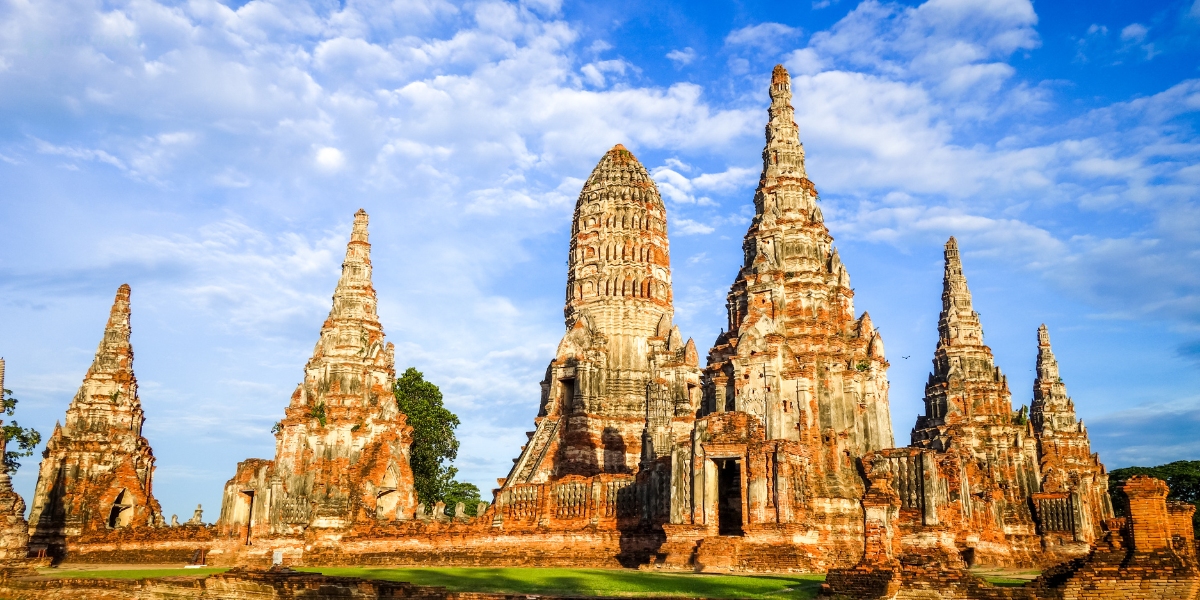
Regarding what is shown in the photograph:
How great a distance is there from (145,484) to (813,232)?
94.2 feet

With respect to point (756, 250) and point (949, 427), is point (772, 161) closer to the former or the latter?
point (756, 250)

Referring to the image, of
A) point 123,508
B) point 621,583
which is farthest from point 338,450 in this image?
point 621,583

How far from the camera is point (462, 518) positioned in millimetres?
30547

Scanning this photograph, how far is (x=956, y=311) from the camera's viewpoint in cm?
4291

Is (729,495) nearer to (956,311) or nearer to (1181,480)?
(956,311)

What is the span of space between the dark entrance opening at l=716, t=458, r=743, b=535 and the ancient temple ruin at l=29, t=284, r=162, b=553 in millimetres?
24077

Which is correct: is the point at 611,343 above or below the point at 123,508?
above

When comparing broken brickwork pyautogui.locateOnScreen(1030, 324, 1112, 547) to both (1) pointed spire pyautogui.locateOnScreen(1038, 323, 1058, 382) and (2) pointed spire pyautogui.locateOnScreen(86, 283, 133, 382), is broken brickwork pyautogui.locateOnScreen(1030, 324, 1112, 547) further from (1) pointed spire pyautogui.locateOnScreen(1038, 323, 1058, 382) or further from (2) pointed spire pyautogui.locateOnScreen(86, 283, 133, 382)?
(2) pointed spire pyautogui.locateOnScreen(86, 283, 133, 382)

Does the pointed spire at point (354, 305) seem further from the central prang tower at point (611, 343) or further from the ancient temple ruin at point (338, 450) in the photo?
the central prang tower at point (611, 343)

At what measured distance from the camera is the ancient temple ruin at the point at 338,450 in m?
31.5

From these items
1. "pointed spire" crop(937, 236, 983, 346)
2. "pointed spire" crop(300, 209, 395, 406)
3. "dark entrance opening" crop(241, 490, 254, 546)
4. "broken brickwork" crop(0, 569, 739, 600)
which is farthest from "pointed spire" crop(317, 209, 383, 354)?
"pointed spire" crop(937, 236, 983, 346)

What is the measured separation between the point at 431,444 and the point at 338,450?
12971mm

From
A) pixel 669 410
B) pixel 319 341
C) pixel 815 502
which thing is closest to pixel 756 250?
pixel 669 410

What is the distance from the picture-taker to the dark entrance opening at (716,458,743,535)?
25.6 metres
